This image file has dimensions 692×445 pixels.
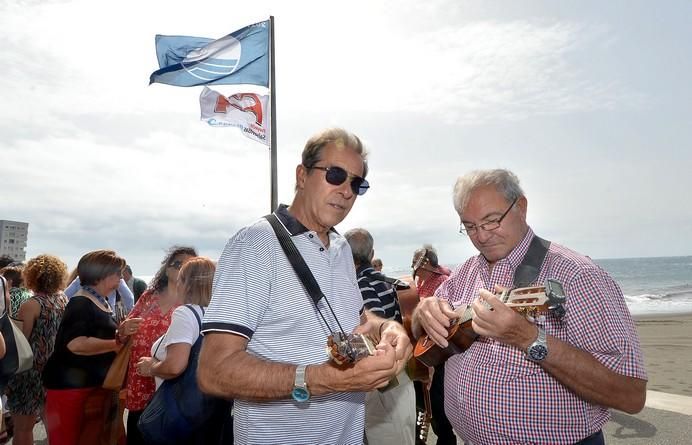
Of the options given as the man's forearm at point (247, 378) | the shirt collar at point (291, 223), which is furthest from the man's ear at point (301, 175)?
the man's forearm at point (247, 378)

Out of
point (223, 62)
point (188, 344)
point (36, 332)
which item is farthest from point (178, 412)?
point (223, 62)

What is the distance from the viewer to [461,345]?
8.30 feet

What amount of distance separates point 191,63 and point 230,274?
8.34m

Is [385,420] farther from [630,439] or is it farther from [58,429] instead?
[630,439]

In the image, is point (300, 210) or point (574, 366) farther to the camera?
point (300, 210)

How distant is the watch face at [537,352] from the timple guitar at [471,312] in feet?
0.47

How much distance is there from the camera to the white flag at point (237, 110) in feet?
29.2

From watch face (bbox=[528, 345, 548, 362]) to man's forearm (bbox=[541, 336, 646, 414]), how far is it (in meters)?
0.03

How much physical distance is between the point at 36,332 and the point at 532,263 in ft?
16.9

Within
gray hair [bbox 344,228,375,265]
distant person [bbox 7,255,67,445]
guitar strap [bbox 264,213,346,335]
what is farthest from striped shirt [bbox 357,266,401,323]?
distant person [bbox 7,255,67,445]

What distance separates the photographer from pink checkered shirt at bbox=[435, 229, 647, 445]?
217cm

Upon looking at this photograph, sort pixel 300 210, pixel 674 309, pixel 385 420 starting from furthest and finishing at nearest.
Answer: pixel 674 309
pixel 385 420
pixel 300 210

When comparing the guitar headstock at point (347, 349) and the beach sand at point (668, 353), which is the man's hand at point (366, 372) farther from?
the beach sand at point (668, 353)

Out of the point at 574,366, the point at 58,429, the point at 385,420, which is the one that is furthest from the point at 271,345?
the point at 58,429
